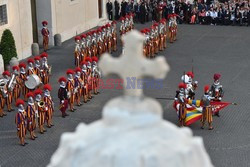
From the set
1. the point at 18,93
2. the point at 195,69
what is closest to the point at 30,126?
the point at 18,93

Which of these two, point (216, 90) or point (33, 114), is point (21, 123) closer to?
point (33, 114)

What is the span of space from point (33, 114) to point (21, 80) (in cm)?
305

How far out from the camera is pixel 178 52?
1973 centimetres

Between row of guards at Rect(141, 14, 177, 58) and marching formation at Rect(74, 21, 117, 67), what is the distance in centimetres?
163

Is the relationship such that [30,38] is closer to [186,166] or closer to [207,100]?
[207,100]

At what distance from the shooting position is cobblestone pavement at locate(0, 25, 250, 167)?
10252 millimetres

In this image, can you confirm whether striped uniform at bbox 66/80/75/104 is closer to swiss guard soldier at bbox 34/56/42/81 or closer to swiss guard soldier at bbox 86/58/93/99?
swiss guard soldier at bbox 86/58/93/99

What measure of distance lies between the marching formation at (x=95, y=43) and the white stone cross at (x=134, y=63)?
565 inches

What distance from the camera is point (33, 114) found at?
10844mm

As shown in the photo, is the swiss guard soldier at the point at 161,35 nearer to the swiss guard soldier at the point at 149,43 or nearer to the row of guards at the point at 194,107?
the swiss guard soldier at the point at 149,43

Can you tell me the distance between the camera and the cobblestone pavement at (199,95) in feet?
33.6

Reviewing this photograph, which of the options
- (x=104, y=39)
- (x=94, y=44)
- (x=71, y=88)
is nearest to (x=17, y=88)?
(x=71, y=88)

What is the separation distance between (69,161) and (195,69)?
15090 millimetres

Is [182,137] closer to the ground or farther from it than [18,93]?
farther from it
